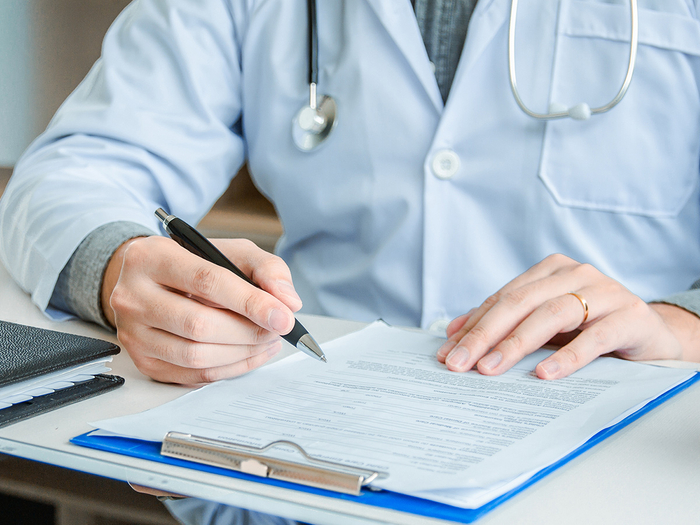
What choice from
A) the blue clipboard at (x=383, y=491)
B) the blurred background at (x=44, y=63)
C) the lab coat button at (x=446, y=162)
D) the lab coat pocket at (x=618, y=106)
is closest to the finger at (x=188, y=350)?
the blue clipboard at (x=383, y=491)

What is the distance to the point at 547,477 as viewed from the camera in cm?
38

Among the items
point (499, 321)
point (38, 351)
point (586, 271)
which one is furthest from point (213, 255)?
point (586, 271)

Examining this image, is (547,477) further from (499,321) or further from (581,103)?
(581,103)

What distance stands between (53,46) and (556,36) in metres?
1.63

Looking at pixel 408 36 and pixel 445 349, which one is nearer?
pixel 445 349

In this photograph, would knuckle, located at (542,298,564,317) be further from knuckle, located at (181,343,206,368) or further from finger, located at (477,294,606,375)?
knuckle, located at (181,343,206,368)

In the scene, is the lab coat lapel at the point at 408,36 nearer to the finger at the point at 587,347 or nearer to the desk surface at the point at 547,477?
the finger at the point at 587,347

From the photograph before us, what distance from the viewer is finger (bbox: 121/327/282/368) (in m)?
0.51

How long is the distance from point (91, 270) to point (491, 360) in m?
0.41

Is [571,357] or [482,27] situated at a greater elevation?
[482,27]

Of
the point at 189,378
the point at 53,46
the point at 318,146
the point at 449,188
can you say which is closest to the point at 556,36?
the point at 449,188

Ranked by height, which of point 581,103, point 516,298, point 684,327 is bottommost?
point 684,327

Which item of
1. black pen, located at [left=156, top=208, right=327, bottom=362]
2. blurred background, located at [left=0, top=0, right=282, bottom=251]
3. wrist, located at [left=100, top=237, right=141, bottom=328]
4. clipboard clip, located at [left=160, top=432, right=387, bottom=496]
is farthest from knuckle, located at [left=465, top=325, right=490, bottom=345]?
blurred background, located at [left=0, top=0, right=282, bottom=251]

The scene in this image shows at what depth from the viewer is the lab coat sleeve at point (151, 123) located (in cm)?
83
